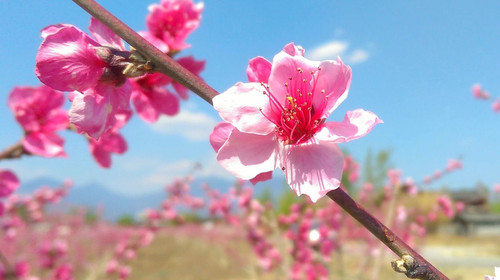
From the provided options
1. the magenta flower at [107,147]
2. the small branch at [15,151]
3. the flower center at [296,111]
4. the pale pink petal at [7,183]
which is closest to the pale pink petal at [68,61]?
the flower center at [296,111]

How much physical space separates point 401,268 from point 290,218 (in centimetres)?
271

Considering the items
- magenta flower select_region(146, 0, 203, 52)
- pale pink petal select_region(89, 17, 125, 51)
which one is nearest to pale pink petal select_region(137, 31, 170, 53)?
magenta flower select_region(146, 0, 203, 52)

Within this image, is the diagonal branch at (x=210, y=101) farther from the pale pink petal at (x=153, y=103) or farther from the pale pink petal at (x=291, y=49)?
the pale pink petal at (x=153, y=103)

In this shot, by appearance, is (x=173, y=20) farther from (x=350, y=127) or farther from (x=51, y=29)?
(x=350, y=127)

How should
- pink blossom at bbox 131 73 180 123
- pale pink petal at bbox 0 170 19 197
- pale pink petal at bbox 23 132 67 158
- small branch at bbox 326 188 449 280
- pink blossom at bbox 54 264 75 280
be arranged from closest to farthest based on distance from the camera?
1. small branch at bbox 326 188 449 280
2. pink blossom at bbox 131 73 180 123
3. pale pink petal at bbox 23 132 67 158
4. pale pink petal at bbox 0 170 19 197
5. pink blossom at bbox 54 264 75 280

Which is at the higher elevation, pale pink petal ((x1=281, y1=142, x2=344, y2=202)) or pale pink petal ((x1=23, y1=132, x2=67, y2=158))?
pale pink petal ((x1=23, y1=132, x2=67, y2=158))

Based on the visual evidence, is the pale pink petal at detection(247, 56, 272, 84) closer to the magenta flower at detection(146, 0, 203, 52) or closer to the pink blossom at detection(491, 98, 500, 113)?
the magenta flower at detection(146, 0, 203, 52)

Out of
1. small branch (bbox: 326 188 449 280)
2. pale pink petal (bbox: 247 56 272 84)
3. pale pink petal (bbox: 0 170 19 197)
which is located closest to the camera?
small branch (bbox: 326 188 449 280)

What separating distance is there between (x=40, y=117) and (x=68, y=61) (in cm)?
65

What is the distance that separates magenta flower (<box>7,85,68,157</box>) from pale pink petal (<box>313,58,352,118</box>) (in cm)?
74

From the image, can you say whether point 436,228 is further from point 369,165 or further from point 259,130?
point 259,130

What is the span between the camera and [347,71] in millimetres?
504

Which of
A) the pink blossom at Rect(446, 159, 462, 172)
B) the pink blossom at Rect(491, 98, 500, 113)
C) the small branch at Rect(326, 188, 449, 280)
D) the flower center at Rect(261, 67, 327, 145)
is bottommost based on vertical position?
the small branch at Rect(326, 188, 449, 280)

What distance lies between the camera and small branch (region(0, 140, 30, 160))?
→ 1019 millimetres
